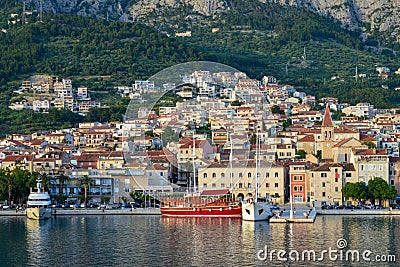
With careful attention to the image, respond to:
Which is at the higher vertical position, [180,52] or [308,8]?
[308,8]

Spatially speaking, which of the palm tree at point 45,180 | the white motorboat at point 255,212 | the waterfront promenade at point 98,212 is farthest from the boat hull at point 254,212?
the palm tree at point 45,180

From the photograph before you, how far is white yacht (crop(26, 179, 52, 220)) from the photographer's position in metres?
53.6

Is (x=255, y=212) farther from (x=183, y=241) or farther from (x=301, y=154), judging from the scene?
(x=301, y=154)

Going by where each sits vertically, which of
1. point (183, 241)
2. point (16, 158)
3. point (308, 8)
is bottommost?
point (183, 241)

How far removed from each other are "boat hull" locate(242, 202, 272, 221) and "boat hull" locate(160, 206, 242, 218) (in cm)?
219

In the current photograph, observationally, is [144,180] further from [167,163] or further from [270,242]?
[270,242]

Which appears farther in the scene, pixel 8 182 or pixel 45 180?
pixel 45 180

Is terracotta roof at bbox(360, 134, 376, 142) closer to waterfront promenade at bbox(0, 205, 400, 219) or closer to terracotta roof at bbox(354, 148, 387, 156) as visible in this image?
terracotta roof at bbox(354, 148, 387, 156)

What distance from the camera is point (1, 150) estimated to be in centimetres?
7038

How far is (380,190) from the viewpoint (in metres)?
55.8

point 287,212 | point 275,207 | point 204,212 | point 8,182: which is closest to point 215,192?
point 204,212

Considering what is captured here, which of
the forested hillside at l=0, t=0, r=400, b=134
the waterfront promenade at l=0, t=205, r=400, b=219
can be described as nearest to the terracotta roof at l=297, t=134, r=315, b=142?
the waterfront promenade at l=0, t=205, r=400, b=219

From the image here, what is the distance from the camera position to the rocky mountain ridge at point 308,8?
13362 cm

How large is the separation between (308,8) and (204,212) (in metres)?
85.7
